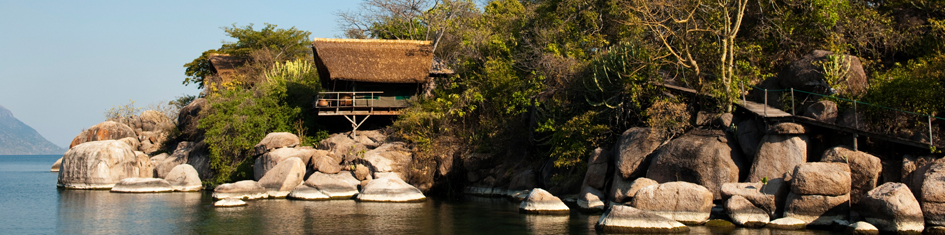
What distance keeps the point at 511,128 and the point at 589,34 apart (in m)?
4.60

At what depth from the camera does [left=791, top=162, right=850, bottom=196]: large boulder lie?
14359 mm

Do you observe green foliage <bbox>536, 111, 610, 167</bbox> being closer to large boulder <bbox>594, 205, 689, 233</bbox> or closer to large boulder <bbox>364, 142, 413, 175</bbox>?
large boulder <bbox>594, 205, 689, 233</bbox>

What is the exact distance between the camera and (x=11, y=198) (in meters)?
24.9

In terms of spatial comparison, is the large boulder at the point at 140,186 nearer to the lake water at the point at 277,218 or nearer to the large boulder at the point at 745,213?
the lake water at the point at 277,218

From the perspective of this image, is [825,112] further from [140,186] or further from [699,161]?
[140,186]

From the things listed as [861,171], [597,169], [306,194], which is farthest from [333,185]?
[861,171]

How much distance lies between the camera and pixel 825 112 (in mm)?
16438

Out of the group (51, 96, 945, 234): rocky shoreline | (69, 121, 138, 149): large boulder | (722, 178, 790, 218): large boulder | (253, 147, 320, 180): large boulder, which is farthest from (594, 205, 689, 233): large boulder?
(69, 121, 138, 149): large boulder

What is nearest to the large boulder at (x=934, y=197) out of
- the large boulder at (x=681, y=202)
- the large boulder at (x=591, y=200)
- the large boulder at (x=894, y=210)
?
the large boulder at (x=894, y=210)

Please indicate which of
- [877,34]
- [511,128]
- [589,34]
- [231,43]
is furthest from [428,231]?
[231,43]

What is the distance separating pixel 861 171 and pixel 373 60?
1895cm

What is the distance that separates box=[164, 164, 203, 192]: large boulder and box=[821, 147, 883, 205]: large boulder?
75.0 ft

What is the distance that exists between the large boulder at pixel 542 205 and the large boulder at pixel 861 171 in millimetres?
6862

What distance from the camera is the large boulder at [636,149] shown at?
59.3 feet
